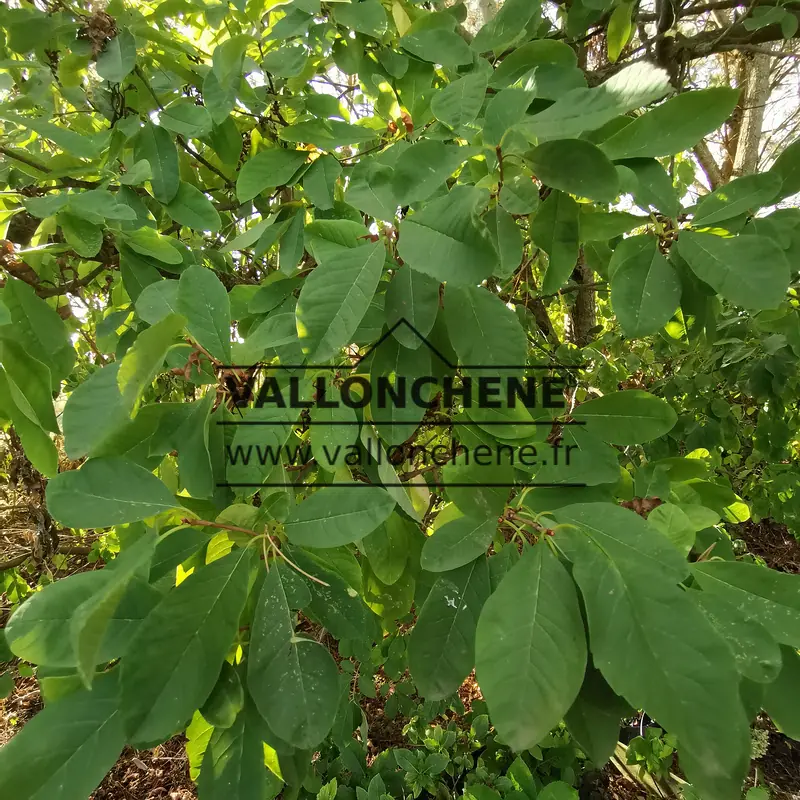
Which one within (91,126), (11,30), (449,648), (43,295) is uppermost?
(11,30)

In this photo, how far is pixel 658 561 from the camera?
48 cm

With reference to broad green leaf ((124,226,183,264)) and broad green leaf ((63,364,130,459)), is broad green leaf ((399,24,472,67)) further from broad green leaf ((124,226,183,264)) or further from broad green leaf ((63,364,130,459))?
broad green leaf ((63,364,130,459))

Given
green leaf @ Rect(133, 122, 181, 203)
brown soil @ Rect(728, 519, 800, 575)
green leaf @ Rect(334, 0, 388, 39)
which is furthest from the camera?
brown soil @ Rect(728, 519, 800, 575)

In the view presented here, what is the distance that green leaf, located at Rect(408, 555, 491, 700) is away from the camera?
587 mm

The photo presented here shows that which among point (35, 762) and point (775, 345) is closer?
point (35, 762)

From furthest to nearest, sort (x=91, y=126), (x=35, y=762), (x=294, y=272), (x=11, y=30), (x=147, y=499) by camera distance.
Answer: (x=91, y=126), (x=11, y=30), (x=294, y=272), (x=147, y=499), (x=35, y=762)

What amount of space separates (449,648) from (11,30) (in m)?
1.30

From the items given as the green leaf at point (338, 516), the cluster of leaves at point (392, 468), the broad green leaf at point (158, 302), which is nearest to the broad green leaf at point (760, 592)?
the cluster of leaves at point (392, 468)

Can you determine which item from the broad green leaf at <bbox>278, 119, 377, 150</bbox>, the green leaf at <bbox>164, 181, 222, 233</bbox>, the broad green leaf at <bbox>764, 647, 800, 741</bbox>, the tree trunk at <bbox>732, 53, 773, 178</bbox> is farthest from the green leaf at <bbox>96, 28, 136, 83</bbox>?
the tree trunk at <bbox>732, 53, 773, 178</bbox>

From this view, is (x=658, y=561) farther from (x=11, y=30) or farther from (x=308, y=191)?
(x=11, y=30)

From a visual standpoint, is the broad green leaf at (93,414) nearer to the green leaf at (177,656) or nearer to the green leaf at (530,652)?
the green leaf at (177,656)

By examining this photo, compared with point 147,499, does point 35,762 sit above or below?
below

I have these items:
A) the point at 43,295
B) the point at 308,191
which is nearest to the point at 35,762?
the point at 308,191

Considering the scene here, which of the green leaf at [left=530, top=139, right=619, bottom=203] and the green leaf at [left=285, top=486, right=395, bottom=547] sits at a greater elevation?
the green leaf at [left=530, top=139, right=619, bottom=203]
